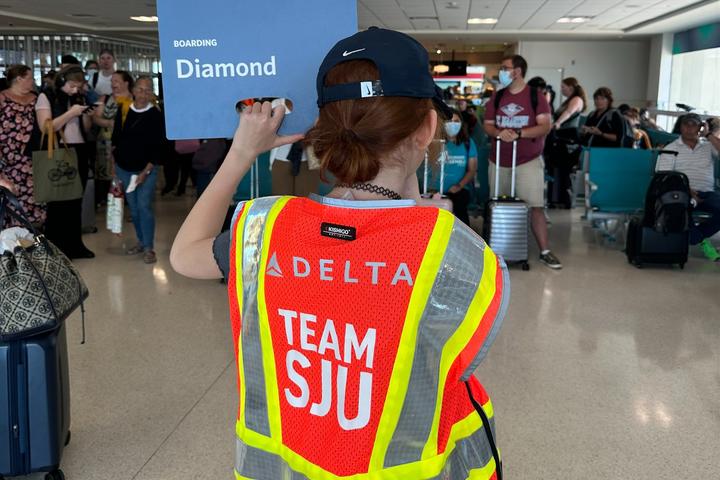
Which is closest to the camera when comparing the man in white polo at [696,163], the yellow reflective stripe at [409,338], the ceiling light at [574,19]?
the yellow reflective stripe at [409,338]

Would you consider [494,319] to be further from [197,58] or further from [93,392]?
[93,392]

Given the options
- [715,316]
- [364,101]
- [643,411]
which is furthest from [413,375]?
[715,316]

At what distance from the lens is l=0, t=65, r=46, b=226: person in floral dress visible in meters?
5.28

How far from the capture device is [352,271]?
34.4 inches

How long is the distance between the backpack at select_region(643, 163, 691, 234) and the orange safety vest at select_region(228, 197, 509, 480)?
5220 millimetres

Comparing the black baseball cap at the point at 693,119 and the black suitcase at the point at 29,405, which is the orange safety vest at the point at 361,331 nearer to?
the black suitcase at the point at 29,405

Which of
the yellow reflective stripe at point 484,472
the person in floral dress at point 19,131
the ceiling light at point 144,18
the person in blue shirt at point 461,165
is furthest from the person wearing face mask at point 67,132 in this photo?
the ceiling light at point 144,18

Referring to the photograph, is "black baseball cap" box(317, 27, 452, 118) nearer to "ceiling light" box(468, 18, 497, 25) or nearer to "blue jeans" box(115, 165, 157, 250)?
"blue jeans" box(115, 165, 157, 250)

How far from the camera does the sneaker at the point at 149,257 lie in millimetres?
5938

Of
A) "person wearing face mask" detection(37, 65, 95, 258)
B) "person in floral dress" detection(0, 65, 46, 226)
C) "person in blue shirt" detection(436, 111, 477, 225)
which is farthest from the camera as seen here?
"person in blue shirt" detection(436, 111, 477, 225)

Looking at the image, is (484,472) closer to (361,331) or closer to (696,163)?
(361,331)

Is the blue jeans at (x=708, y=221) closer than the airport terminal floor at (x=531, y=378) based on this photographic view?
No

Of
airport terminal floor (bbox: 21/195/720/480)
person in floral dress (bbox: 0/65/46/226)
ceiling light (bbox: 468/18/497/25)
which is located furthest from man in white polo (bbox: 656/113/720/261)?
ceiling light (bbox: 468/18/497/25)

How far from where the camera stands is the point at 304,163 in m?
5.53
